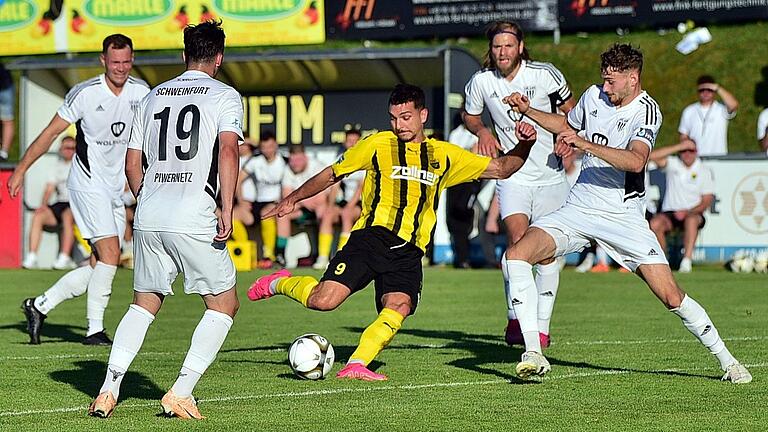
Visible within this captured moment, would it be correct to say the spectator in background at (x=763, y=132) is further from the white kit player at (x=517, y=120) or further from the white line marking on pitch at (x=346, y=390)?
the white line marking on pitch at (x=346, y=390)

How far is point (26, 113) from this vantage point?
2448cm

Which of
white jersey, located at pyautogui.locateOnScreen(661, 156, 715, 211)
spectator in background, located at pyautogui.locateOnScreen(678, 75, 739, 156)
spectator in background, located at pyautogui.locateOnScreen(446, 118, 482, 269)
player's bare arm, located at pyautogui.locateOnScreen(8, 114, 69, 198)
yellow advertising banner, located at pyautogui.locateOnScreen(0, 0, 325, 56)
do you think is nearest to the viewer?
player's bare arm, located at pyautogui.locateOnScreen(8, 114, 69, 198)

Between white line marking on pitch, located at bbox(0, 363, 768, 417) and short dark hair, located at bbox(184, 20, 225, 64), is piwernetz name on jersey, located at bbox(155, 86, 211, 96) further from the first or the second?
white line marking on pitch, located at bbox(0, 363, 768, 417)

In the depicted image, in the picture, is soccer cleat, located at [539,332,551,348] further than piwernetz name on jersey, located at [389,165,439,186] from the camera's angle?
Yes

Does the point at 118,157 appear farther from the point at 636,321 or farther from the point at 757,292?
the point at 757,292

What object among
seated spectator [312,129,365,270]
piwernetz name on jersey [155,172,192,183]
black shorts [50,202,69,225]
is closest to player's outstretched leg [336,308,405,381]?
piwernetz name on jersey [155,172,192,183]

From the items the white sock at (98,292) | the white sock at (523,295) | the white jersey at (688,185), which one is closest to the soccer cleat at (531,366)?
the white sock at (523,295)

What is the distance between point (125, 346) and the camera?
7.23 metres

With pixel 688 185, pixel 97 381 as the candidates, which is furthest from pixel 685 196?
pixel 97 381

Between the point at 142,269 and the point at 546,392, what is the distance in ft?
8.28

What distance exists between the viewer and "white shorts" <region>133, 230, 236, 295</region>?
7.14 meters

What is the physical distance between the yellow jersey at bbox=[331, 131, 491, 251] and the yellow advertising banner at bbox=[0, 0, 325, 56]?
59.7 ft

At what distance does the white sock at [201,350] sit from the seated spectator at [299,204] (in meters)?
13.9

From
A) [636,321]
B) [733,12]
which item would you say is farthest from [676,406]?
[733,12]
